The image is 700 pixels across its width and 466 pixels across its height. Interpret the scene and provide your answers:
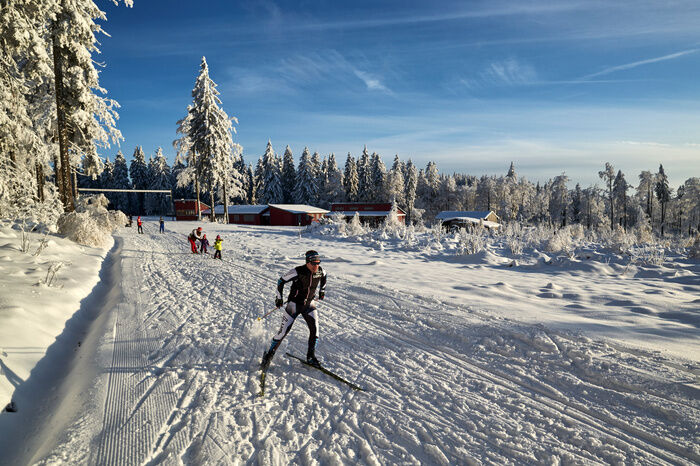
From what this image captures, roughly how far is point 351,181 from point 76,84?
55260mm

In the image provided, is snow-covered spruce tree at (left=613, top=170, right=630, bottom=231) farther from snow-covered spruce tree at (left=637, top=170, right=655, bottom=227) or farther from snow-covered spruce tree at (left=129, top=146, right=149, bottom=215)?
snow-covered spruce tree at (left=129, top=146, right=149, bottom=215)

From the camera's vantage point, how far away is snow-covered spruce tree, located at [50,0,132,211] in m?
14.8

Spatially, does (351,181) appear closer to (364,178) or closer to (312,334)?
(364,178)

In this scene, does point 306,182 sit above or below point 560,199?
above

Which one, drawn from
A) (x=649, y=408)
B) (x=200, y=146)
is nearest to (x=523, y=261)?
(x=649, y=408)

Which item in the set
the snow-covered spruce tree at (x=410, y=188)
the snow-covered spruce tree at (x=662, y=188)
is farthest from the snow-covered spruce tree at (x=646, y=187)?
the snow-covered spruce tree at (x=410, y=188)

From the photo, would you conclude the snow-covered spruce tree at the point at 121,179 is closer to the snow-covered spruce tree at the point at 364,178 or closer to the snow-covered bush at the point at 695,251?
the snow-covered spruce tree at the point at 364,178

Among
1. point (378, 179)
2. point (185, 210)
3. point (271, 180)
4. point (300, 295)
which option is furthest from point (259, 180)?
point (300, 295)

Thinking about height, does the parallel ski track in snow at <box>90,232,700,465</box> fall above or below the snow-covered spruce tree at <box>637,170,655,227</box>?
below

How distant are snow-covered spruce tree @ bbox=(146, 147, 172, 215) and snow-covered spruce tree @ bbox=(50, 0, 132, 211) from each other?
2544 inches

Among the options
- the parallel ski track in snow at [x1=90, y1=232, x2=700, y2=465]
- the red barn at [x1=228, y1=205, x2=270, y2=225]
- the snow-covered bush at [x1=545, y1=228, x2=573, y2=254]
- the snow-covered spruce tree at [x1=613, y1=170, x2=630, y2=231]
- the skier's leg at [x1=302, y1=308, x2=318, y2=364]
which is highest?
the snow-covered spruce tree at [x1=613, y1=170, x2=630, y2=231]

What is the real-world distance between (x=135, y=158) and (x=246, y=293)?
91.7 metres

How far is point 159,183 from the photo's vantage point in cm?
8119

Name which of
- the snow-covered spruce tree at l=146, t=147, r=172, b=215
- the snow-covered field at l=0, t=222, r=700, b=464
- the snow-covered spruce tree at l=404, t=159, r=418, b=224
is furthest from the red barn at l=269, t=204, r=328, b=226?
the snow-covered spruce tree at l=146, t=147, r=172, b=215
